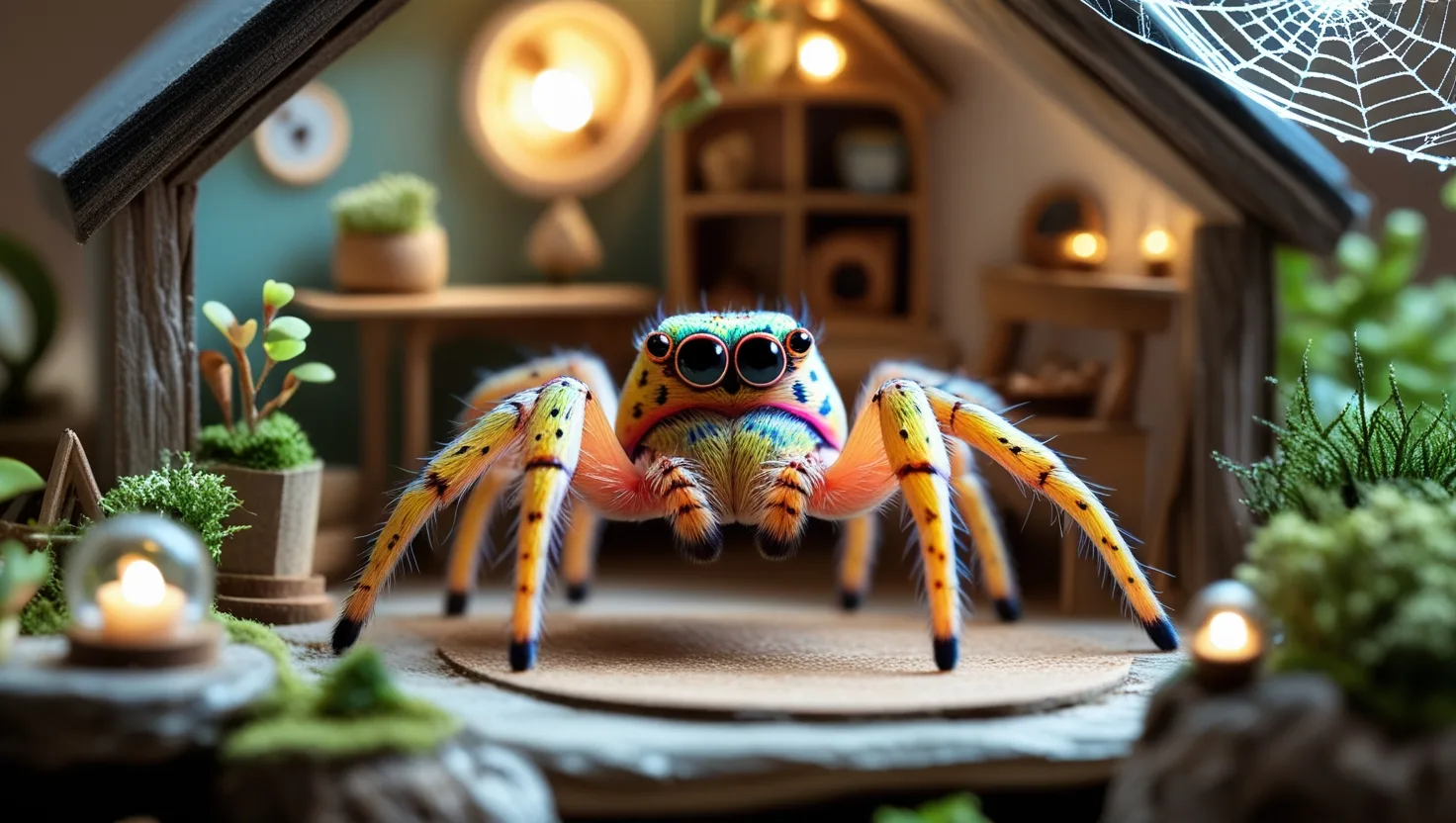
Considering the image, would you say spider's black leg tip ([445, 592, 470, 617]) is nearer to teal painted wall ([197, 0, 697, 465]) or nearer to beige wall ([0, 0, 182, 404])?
teal painted wall ([197, 0, 697, 465])

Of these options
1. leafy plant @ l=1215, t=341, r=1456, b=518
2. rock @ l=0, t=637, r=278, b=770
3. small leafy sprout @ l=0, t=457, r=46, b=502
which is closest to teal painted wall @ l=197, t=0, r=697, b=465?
small leafy sprout @ l=0, t=457, r=46, b=502

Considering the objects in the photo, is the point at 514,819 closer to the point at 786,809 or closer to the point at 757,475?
the point at 786,809

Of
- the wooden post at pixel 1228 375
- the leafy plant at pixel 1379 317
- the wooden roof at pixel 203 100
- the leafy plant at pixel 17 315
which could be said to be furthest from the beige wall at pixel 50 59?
the leafy plant at pixel 1379 317

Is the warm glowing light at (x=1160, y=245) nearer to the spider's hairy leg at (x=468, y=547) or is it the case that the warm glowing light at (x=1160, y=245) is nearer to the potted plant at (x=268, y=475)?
the spider's hairy leg at (x=468, y=547)

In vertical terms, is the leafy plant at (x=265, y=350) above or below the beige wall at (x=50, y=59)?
below

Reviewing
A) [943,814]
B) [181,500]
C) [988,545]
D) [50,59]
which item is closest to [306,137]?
[50,59]

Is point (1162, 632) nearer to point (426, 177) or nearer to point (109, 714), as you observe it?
point (109, 714)
